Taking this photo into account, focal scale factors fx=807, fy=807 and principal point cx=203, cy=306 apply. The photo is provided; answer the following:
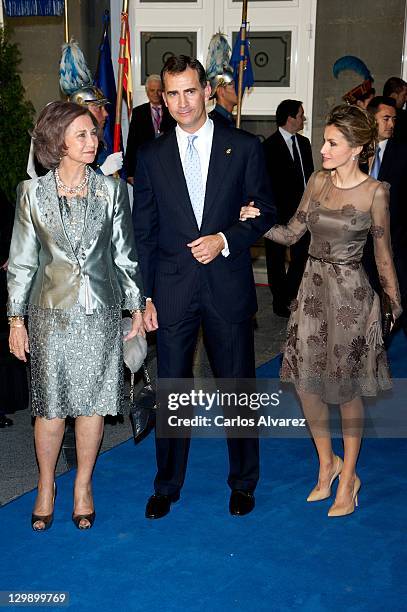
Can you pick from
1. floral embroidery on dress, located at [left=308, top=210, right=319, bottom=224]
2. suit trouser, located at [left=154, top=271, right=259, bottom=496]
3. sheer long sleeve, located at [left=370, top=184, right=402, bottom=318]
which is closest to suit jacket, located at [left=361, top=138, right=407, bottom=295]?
sheer long sleeve, located at [left=370, top=184, right=402, bottom=318]

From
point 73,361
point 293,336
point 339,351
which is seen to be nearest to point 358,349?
point 339,351

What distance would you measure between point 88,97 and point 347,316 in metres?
2.43

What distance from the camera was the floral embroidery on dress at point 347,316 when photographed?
373cm

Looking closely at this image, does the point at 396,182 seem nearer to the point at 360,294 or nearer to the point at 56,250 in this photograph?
the point at 360,294

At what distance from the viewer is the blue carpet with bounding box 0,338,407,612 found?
124 inches

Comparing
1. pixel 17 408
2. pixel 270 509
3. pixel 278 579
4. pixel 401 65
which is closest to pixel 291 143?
pixel 401 65

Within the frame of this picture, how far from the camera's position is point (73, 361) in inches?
135

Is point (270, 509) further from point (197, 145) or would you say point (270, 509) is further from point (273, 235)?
point (197, 145)

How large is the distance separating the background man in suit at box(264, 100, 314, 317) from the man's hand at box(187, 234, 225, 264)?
408cm

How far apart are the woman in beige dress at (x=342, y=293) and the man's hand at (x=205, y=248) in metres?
0.55

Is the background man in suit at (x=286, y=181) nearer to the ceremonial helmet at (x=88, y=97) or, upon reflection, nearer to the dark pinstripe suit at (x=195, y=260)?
the ceremonial helmet at (x=88, y=97)

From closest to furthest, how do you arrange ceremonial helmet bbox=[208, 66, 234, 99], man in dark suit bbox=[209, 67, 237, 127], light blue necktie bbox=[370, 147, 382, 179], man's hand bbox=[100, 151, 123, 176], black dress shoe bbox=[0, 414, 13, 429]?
black dress shoe bbox=[0, 414, 13, 429] → man's hand bbox=[100, 151, 123, 176] → light blue necktie bbox=[370, 147, 382, 179] → man in dark suit bbox=[209, 67, 237, 127] → ceremonial helmet bbox=[208, 66, 234, 99]

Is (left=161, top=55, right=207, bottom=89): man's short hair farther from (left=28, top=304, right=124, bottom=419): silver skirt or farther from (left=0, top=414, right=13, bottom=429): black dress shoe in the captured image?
(left=0, top=414, right=13, bottom=429): black dress shoe

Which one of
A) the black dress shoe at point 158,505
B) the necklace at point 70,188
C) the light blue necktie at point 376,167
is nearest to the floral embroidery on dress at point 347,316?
the black dress shoe at point 158,505
